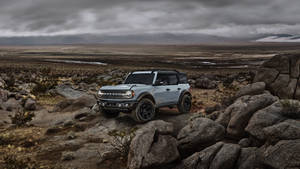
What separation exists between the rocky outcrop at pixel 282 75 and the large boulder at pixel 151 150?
802 cm

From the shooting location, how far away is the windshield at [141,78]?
13.1 metres

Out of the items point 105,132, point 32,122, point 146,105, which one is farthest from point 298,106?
point 32,122

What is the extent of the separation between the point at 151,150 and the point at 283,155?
3.02 meters

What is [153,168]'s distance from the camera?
6695mm

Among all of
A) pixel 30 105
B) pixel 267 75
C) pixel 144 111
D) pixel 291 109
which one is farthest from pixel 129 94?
pixel 30 105

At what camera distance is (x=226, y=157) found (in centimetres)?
628

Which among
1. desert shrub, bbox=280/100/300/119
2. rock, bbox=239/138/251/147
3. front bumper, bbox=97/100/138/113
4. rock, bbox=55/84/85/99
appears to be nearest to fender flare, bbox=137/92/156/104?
front bumper, bbox=97/100/138/113

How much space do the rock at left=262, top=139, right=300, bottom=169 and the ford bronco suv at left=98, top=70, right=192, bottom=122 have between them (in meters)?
6.82

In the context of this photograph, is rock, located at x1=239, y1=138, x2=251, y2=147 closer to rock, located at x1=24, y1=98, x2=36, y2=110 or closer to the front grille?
the front grille

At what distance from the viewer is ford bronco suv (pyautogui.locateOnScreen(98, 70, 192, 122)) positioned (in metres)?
11.9

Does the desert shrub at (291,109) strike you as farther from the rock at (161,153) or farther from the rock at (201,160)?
the rock at (161,153)

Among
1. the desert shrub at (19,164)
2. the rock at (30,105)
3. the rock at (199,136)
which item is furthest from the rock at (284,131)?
the rock at (30,105)

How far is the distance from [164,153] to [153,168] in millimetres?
468

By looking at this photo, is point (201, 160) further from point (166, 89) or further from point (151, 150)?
point (166, 89)
